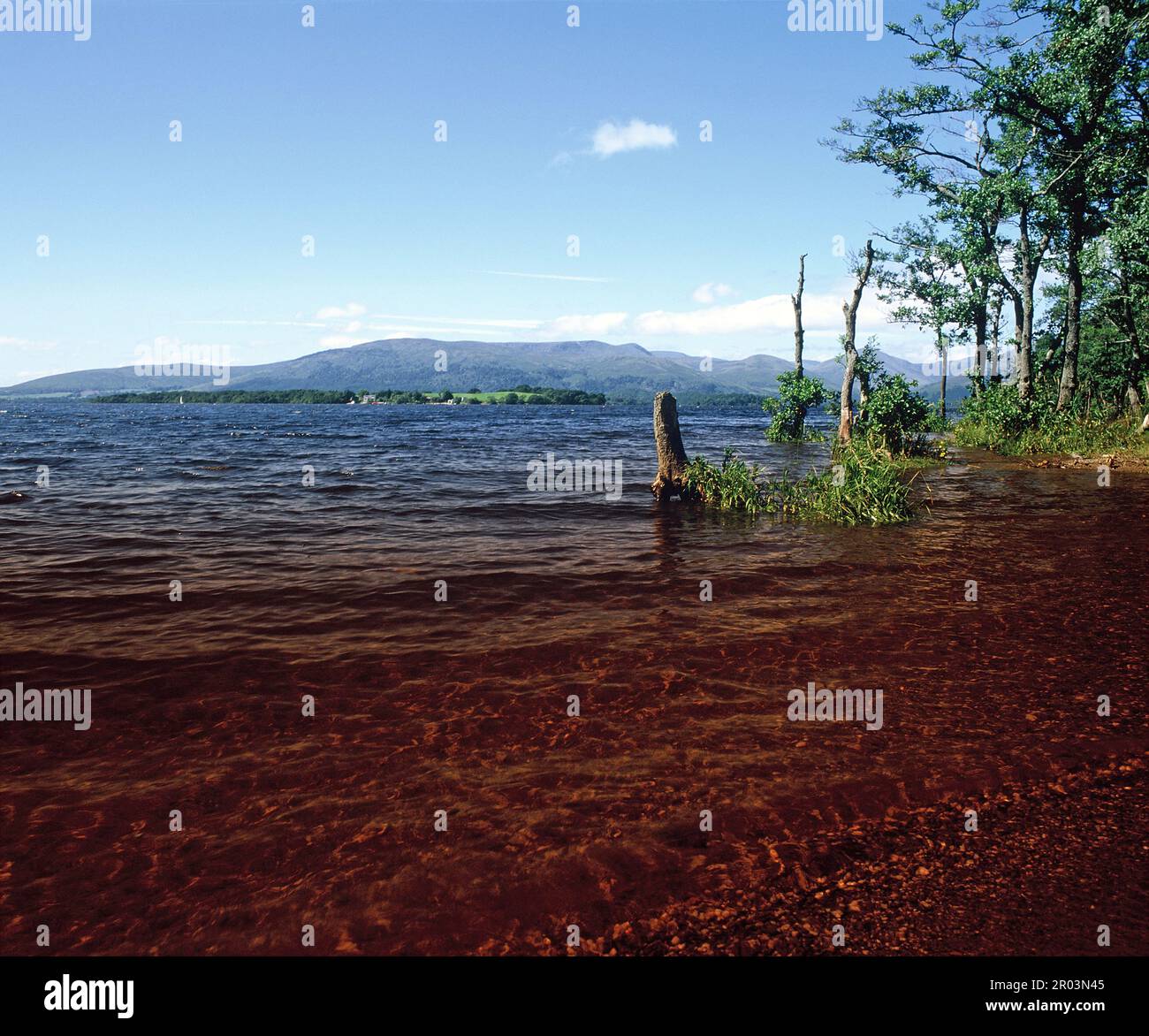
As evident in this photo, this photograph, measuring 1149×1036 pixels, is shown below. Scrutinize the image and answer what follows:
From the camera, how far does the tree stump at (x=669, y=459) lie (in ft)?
59.2

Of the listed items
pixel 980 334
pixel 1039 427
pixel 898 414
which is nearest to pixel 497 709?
pixel 898 414

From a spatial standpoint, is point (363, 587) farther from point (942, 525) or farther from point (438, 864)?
point (942, 525)

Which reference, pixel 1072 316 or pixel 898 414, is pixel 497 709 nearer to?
pixel 898 414

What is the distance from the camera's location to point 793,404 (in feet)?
124

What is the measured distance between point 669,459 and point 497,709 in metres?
12.9

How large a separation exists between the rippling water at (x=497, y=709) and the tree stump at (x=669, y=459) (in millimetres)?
3795

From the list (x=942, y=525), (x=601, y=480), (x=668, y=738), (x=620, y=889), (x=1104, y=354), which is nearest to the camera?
(x=620, y=889)

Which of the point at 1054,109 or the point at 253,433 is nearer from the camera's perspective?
the point at 1054,109

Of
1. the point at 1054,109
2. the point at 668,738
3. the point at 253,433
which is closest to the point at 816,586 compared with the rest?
the point at 668,738

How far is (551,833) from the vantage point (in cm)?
472

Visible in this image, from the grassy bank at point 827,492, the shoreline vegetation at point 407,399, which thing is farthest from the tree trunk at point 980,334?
the shoreline vegetation at point 407,399

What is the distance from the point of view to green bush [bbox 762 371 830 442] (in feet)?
120

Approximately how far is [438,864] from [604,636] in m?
4.33

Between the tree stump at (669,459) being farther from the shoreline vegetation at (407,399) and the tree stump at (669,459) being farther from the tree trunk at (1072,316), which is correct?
the shoreline vegetation at (407,399)
